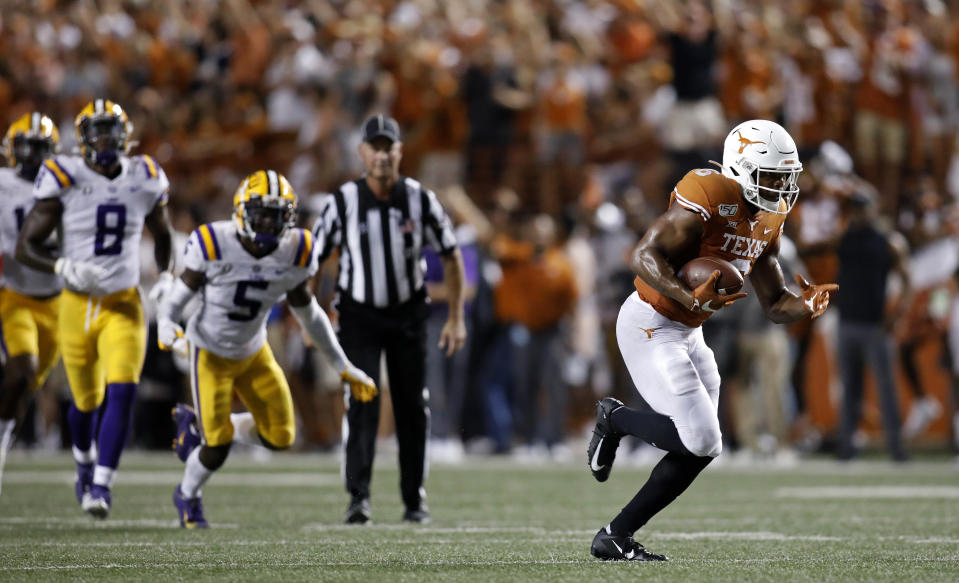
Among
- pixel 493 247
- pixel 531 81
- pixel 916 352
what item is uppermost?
pixel 531 81

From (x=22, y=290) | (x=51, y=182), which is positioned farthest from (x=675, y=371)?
(x=22, y=290)

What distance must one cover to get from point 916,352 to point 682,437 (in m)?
8.15

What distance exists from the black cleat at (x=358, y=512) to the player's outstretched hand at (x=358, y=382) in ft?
1.95

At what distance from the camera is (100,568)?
4809 mm

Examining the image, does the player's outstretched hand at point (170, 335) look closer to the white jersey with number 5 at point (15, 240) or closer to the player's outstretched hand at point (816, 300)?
the white jersey with number 5 at point (15, 240)

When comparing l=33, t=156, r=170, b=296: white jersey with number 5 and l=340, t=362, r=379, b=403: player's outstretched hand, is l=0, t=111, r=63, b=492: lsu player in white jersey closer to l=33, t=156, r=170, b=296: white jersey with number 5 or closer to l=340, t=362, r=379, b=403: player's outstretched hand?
l=33, t=156, r=170, b=296: white jersey with number 5

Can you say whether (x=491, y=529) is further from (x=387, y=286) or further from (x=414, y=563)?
(x=414, y=563)

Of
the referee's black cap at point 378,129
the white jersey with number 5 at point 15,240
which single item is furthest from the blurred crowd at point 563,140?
the referee's black cap at point 378,129

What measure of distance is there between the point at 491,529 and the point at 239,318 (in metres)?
1.51

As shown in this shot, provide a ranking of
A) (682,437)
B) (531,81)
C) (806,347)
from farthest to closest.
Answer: (531,81) → (806,347) → (682,437)

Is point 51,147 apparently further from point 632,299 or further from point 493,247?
point 493,247

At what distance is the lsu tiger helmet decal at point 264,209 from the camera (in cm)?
623

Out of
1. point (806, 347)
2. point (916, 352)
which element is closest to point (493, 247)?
point (806, 347)

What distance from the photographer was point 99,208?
6965 mm
